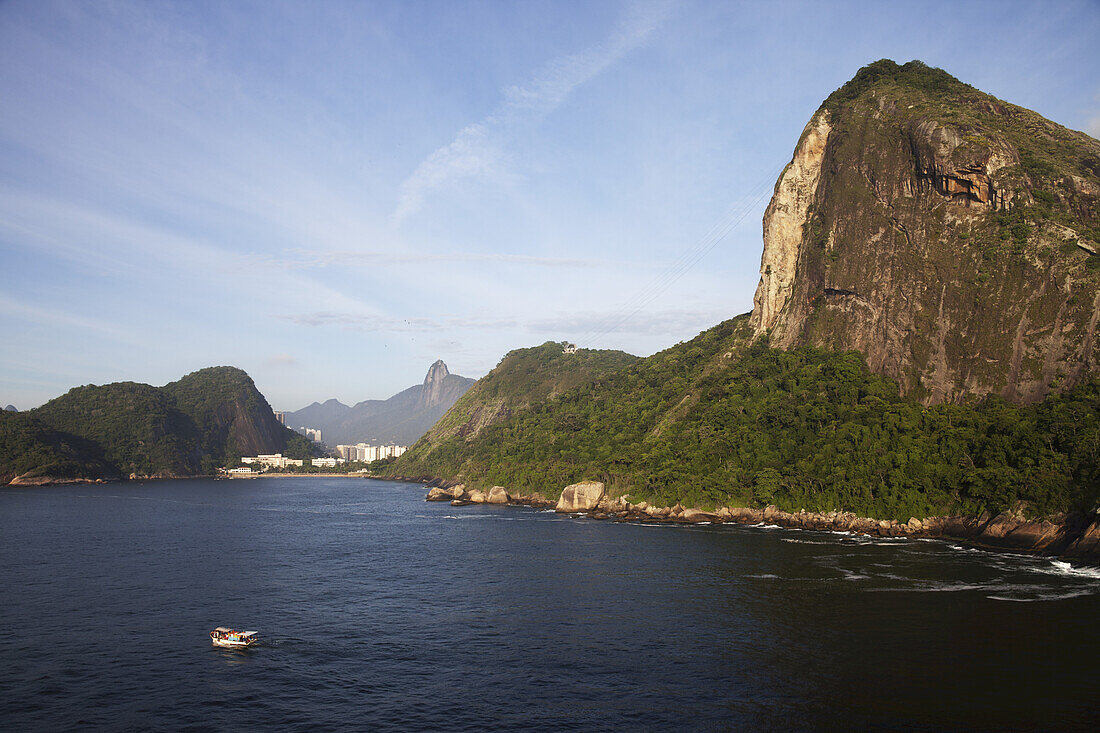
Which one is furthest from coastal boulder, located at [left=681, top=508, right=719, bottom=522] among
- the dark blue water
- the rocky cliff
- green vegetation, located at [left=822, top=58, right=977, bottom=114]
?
green vegetation, located at [left=822, top=58, right=977, bottom=114]

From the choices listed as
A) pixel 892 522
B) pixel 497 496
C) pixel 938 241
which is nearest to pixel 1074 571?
pixel 892 522

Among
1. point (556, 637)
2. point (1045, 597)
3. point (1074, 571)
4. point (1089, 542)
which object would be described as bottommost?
point (556, 637)

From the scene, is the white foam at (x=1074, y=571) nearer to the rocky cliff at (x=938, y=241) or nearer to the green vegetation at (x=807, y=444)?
the green vegetation at (x=807, y=444)

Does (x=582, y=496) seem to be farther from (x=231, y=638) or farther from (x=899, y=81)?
(x=899, y=81)

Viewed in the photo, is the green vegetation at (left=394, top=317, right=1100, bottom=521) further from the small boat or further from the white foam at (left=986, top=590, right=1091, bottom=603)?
the small boat

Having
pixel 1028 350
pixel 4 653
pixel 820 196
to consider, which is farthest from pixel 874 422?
pixel 4 653

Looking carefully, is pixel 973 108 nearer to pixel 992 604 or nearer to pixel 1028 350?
pixel 1028 350
